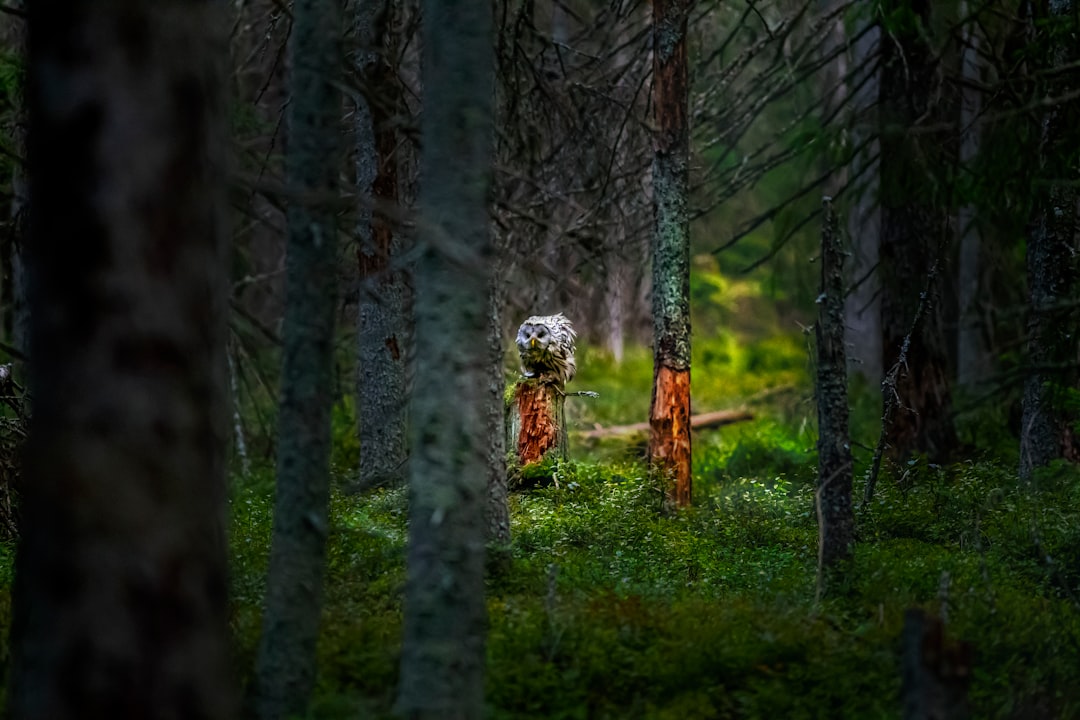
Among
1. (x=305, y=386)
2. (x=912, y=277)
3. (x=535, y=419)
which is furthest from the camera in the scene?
(x=912, y=277)

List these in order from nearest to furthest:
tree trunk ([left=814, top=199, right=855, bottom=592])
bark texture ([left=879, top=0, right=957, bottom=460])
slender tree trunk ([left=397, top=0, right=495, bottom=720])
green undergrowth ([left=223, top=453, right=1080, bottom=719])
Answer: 1. slender tree trunk ([left=397, top=0, right=495, bottom=720])
2. green undergrowth ([left=223, top=453, right=1080, bottom=719])
3. tree trunk ([left=814, top=199, right=855, bottom=592])
4. bark texture ([left=879, top=0, right=957, bottom=460])

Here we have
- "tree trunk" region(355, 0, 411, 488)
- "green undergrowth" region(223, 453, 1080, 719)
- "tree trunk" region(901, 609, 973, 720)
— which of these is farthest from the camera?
"tree trunk" region(355, 0, 411, 488)

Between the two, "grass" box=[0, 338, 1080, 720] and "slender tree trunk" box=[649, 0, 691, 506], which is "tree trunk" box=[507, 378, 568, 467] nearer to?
"grass" box=[0, 338, 1080, 720]

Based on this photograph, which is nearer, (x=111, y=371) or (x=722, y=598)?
(x=111, y=371)

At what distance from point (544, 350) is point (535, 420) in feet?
2.55

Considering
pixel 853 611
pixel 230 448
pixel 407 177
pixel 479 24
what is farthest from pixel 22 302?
pixel 853 611

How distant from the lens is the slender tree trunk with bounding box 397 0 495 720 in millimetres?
5316

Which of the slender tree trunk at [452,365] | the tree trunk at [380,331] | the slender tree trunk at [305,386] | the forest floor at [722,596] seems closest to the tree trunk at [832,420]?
the forest floor at [722,596]

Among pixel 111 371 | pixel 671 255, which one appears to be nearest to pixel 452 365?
pixel 111 371

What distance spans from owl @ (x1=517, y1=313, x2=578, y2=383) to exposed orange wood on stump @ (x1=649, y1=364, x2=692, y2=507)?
3.73 feet

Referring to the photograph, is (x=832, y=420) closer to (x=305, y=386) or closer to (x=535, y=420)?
(x=305, y=386)

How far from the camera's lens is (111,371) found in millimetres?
4180

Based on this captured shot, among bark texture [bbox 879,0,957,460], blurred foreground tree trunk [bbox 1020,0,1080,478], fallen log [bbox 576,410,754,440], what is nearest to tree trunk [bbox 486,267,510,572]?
blurred foreground tree trunk [bbox 1020,0,1080,478]

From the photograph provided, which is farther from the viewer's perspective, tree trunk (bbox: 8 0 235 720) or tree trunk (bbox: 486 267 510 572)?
tree trunk (bbox: 486 267 510 572)
